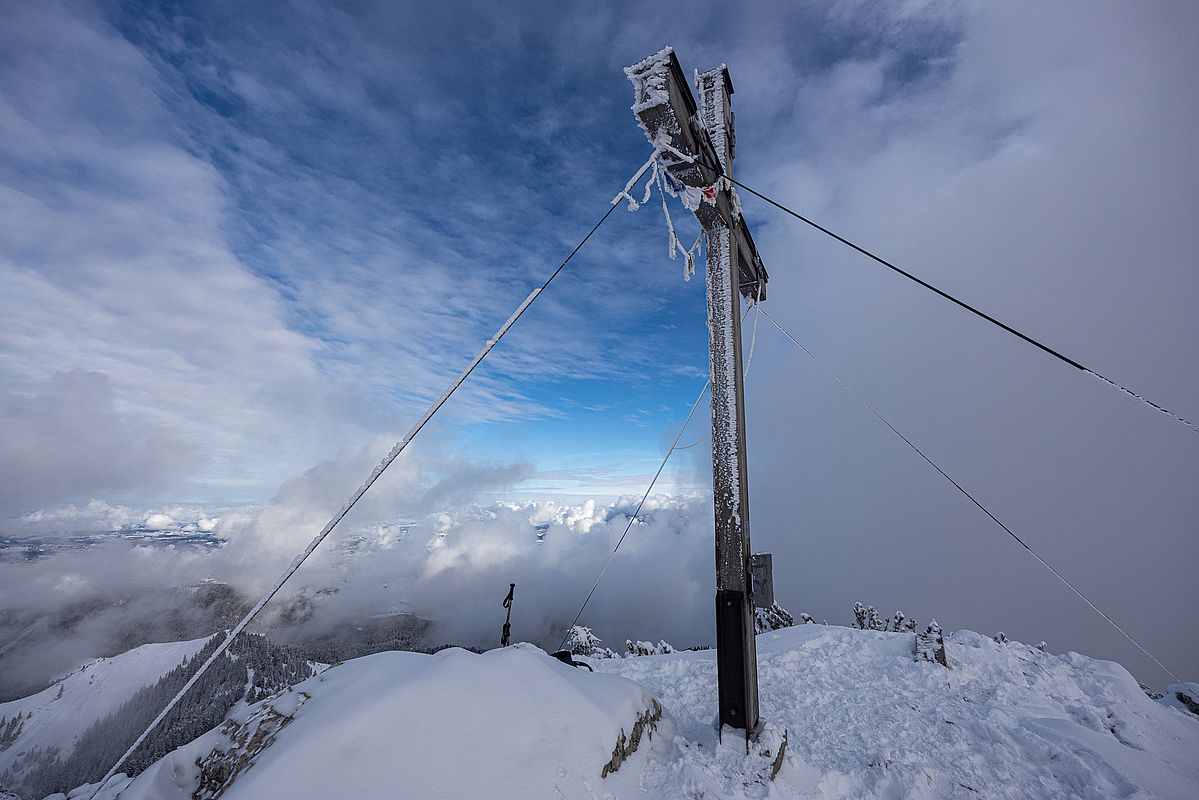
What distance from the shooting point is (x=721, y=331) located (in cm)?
566

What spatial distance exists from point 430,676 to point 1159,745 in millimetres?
7887

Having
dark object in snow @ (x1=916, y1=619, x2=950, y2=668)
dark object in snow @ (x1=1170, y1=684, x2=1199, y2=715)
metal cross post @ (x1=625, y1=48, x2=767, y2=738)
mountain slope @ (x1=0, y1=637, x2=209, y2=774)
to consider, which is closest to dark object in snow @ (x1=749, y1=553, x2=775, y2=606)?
metal cross post @ (x1=625, y1=48, x2=767, y2=738)

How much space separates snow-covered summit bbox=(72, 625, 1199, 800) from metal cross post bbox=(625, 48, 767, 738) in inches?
30.2

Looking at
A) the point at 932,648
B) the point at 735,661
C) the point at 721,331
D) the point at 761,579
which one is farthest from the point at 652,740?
the point at 932,648

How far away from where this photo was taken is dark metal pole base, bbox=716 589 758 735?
4844mm

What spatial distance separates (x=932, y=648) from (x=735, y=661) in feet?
15.4

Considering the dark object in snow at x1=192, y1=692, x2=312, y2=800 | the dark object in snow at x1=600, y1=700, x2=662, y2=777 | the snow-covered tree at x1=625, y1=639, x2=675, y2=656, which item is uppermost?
the dark object in snow at x1=600, y1=700, x2=662, y2=777

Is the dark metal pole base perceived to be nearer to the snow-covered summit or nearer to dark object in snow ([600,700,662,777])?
the snow-covered summit

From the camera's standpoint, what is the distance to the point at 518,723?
3.63 metres

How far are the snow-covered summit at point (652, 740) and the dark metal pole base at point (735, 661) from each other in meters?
0.26

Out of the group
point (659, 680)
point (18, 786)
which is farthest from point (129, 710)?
point (659, 680)

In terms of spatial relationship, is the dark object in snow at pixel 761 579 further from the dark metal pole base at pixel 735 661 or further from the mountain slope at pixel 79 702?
the mountain slope at pixel 79 702

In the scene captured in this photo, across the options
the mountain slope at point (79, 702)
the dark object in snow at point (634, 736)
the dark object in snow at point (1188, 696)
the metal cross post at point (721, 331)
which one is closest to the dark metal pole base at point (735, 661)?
the metal cross post at point (721, 331)

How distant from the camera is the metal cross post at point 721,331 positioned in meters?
4.86
